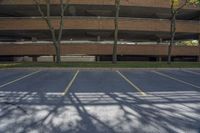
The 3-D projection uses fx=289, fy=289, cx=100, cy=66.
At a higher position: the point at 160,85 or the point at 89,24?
the point at 89,24

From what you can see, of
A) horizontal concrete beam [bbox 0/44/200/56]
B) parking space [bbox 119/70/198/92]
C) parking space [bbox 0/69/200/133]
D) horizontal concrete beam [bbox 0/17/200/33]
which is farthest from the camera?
horizontal concrete beam [bbox 0/44/200/56]

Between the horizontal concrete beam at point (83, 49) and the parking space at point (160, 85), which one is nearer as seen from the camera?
the parking space at point (160, 85)

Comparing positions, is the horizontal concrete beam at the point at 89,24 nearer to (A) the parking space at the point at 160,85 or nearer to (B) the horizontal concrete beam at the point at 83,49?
(B) the horizontal concrete beam at the point at 83,49

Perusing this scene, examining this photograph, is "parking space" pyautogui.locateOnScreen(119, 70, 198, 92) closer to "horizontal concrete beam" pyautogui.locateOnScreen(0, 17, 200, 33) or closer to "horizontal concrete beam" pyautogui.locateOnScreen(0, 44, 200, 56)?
"horizontal concrete beam" pyautogui.locateOnScreen(0, 44, 200, 56)

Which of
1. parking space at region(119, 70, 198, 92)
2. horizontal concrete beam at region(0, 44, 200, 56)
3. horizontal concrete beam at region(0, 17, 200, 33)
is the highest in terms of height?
horizontal concrete beam at region(0, 17, 200, 33)

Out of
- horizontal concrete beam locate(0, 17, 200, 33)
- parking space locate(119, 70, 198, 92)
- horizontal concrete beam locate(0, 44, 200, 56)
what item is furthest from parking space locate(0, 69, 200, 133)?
horizontal concrete beam locate(0, 17, 200, 33)

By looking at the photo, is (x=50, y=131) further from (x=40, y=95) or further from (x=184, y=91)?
(x=184, y=91)

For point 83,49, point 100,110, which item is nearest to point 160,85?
point 100,110

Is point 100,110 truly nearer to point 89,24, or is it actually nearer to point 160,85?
point 160,85

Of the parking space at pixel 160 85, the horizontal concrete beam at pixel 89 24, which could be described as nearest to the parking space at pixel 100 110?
the parking space at pixel 160 85

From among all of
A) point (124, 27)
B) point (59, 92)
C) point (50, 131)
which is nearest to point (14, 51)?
point (124, 27)

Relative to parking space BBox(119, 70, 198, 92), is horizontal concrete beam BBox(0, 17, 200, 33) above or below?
above

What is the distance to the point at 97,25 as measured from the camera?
108ft

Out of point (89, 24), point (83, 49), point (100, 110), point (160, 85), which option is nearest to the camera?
point (100, 110)
